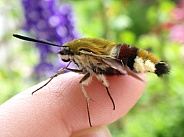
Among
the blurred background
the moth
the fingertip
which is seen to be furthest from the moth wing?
the blurred background

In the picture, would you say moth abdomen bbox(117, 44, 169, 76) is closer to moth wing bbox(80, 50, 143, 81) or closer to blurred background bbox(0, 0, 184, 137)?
moth wing bbox(80, 50, 143, 81)

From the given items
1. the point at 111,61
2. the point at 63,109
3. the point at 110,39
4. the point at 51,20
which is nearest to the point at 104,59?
the point at 111,61

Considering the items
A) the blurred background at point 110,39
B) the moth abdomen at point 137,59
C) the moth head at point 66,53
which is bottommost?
the blurred background at point 110,39

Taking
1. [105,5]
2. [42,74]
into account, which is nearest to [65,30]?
[42,74]

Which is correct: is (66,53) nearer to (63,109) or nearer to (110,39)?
(63,109)

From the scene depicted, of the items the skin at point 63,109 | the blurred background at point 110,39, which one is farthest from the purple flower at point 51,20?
the skin at point 63,109

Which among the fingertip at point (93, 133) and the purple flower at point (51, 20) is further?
the purple flower at point (51, 20)

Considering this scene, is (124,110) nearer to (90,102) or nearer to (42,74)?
(90,102)

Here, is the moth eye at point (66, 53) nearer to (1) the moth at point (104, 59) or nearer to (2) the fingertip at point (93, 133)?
(1) the moth at point (104, 59)
